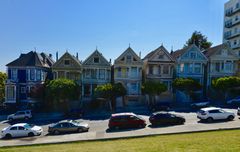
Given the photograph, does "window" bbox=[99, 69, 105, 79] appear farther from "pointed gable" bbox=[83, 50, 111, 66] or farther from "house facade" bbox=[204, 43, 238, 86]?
"house facade" bbox=[204, 43, 238, 86]

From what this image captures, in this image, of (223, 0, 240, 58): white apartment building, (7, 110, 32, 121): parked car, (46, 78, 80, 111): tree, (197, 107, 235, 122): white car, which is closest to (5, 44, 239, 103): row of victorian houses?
(46, 78, 80, 111): tree

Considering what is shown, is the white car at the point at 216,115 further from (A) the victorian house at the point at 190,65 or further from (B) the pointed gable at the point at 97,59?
(B) the pointed gable at the point at 97,59

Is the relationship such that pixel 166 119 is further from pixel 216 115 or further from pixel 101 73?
pixel 101 73

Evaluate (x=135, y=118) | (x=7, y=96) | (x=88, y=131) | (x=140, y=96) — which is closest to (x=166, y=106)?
(x=140, y=96)

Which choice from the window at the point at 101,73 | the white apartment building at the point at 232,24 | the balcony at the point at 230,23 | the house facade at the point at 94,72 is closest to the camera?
the house facade at the point at 94,72

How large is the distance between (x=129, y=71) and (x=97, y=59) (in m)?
6.96

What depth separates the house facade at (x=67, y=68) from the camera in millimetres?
44031

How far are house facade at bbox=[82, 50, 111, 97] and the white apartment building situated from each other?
3892 cm

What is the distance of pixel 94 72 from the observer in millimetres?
44219

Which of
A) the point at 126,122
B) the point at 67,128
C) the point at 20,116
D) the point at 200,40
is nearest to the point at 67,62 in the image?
the point at 20,116

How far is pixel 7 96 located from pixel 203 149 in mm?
41500

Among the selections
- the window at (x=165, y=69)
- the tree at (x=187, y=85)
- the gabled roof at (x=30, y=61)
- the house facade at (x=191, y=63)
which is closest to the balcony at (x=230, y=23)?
the house facade at (x=191, y=63)

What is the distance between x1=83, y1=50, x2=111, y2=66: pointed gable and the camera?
144ft

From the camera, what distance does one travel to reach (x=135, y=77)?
44.2 meters
